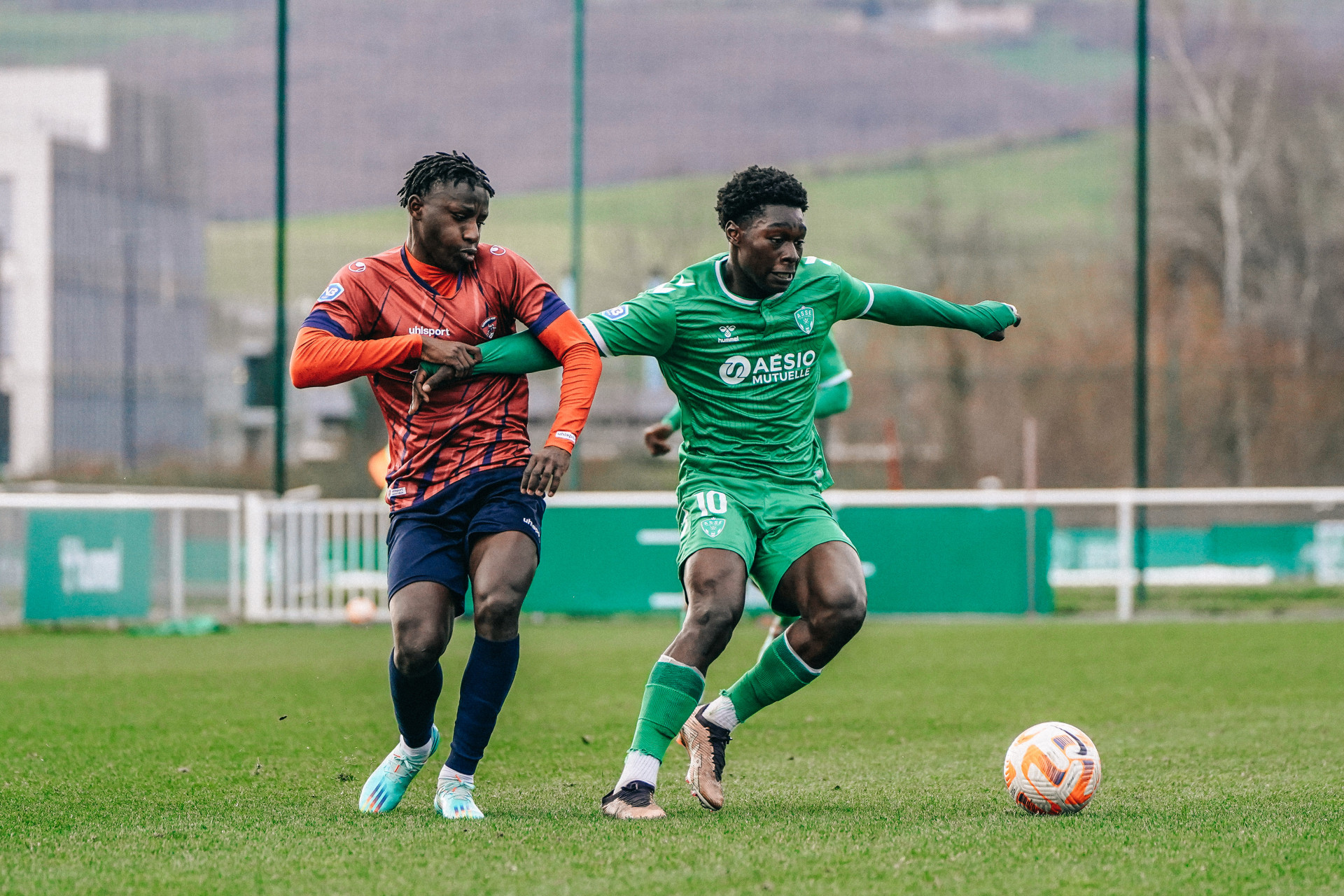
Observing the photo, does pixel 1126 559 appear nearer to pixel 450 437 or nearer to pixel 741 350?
Result: pixel 741 350

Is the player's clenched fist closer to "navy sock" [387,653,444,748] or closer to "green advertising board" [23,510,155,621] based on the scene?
"navy sock" [387,653,444,748]

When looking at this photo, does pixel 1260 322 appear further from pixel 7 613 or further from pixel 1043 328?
pixel 7 613

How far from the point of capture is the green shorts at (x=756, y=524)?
4.89 metres

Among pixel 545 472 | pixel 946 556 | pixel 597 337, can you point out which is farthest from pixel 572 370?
pixel 946 556

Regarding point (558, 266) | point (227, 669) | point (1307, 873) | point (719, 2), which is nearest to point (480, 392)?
point (1307, 873)

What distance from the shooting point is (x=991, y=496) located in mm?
13273

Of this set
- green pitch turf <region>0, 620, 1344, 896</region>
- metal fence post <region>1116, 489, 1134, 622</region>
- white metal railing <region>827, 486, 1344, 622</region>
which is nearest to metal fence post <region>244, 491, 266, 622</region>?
green pitch turf <region>0, 620, 1344, 896</region>

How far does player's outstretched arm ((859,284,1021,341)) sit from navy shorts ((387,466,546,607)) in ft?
4.52

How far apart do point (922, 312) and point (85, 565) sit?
942cm

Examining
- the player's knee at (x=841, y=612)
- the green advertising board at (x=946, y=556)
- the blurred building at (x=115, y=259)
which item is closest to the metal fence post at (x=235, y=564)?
the green advertising board at (x=946, y=556)

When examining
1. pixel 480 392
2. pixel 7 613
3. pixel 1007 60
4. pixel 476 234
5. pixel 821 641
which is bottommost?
pixel 7 613

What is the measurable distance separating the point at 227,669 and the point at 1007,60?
44307mm

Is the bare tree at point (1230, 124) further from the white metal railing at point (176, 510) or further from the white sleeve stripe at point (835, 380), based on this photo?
the white sleeve stripe at point (835, 380)

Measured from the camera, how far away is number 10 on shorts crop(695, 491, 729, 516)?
194 inches
